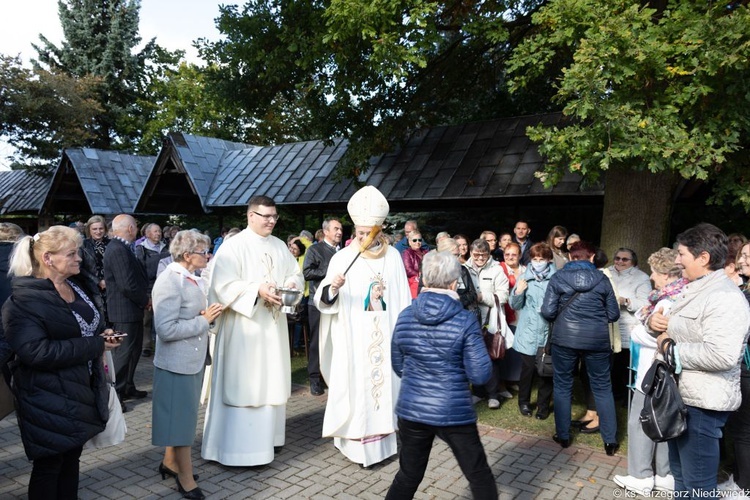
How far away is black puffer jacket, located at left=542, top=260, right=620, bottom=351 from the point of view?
498cm

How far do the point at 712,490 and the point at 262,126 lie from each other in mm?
28936

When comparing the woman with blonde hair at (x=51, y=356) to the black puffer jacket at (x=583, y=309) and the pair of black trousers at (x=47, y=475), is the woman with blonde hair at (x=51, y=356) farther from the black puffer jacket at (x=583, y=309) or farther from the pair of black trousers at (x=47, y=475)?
the black puffer jacket at (x=583, y=309)

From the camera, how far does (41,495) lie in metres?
3.14

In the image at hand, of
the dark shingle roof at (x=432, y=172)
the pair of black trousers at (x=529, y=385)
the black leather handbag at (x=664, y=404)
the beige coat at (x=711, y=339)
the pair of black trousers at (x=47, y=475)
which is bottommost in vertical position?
the pair of black trousers at (x=529, y=385)

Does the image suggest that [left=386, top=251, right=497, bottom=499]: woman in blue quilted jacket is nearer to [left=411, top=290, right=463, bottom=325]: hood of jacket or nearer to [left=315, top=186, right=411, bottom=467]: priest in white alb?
[left=411, top=290, right=463, bottom=325]: hood of jacket

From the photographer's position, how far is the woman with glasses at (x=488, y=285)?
6344 mm

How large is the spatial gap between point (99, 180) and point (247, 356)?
14.6m

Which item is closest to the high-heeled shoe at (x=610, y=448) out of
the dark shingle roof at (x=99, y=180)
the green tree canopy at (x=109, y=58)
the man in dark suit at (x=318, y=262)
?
the man in dark suit at (x=318, y=262)

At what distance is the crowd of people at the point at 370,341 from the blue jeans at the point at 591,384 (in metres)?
0.01

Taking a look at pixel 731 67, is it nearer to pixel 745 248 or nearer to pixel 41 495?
pixel 745 248

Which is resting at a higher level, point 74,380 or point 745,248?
point 745,248

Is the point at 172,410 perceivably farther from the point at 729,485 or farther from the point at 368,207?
the point at 729,485

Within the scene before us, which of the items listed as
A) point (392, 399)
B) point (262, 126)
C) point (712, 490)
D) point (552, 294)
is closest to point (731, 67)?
point (552, 294)

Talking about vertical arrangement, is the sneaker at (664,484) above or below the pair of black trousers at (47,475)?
below
